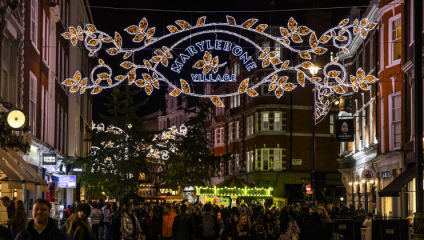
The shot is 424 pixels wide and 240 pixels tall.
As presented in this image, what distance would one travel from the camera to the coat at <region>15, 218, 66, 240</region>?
293 inches

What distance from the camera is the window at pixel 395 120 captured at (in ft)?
101

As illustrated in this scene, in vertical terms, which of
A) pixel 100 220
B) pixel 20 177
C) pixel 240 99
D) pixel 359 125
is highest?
pixel 240 99

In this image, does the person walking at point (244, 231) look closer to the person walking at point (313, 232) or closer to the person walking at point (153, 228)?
the person walking at point (313, 232)

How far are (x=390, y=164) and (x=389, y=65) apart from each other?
4.69 meters

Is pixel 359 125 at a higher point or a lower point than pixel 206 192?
higher

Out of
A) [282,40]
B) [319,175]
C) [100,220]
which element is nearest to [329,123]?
[319,175]

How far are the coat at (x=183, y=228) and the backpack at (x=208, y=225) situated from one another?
623mm

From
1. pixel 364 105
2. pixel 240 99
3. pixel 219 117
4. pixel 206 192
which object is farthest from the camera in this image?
pixel 219 117

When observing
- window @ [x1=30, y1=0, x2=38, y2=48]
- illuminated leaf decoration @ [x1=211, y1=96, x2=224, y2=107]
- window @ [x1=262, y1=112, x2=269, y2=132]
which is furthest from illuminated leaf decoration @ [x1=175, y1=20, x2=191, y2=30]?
window @ [x1=262, y1=112, x2=269, y2=132]

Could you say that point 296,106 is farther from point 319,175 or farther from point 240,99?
point 319,175

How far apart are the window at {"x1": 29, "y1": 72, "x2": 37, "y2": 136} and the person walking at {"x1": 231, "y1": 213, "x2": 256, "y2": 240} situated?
15542 millimetres

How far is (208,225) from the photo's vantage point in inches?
683

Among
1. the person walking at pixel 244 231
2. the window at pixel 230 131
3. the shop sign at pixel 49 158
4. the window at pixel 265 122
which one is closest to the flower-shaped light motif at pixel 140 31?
the person walking at pixel 244 231

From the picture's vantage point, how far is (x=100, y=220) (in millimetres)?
27297
